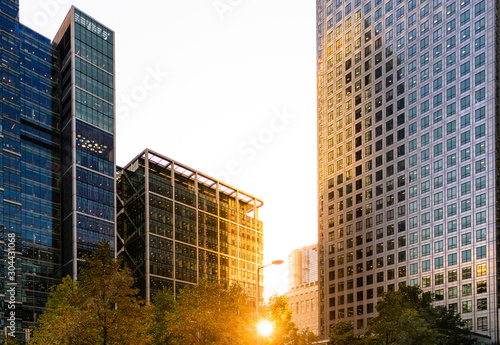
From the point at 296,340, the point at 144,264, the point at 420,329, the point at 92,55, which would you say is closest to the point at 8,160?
the point at 92,55

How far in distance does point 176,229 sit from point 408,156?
59191 millimetres

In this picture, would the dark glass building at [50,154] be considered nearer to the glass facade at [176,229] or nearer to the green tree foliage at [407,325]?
the glass facade at [176,229]

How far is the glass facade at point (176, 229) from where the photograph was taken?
14162 cm

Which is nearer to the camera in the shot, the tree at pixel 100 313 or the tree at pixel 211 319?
the tree at pixel 100 313

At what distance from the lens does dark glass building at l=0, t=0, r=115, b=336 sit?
10738 cm

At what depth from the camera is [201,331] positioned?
4888 centimetres

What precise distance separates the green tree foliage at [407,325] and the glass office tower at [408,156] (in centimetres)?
3939

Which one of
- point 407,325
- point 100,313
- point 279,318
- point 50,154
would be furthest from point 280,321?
point 50,154

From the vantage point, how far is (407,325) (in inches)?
2473

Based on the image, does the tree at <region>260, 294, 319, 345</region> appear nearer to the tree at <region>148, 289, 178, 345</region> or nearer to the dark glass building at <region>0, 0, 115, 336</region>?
the tree at <region>148, 289, 178, 345</region>

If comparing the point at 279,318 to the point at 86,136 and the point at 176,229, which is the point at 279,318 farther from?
the point at 176,229

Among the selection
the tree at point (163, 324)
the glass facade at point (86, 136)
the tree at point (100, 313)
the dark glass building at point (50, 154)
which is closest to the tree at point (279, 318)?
the tree at point (163, 324)

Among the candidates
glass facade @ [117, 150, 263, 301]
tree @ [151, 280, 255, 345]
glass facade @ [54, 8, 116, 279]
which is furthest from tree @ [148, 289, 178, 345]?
glass facade @ [117, 150, 263, 301]

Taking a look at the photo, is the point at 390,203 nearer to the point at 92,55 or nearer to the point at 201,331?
the point at 92,55
